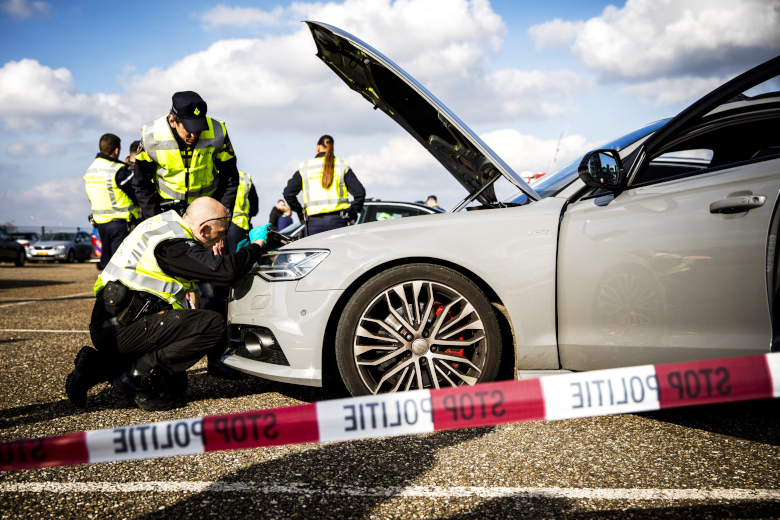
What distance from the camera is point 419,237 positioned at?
279 cm

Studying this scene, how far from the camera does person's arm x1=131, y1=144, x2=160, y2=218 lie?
375 centimetres

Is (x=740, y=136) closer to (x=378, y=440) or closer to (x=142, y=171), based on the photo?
(x=378, y=440)

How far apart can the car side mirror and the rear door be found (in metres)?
0.09

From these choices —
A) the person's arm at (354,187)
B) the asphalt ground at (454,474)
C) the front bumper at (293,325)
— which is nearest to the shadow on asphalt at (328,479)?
the asphalt ground at (454,474)

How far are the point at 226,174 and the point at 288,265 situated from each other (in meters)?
1.57

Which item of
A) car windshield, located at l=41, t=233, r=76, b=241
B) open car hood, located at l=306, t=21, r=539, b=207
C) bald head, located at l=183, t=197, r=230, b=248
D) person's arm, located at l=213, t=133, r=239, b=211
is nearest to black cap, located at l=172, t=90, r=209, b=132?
person's arm, located at l=213, t=133, r=239, b=211

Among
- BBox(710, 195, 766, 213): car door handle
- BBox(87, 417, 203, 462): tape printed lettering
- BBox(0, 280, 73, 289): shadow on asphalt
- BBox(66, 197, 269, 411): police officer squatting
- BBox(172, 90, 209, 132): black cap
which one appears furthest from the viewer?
BBox(0, 280, 73, 289): shadow on asphalt

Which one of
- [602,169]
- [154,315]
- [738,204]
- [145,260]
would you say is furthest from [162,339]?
[738,204]

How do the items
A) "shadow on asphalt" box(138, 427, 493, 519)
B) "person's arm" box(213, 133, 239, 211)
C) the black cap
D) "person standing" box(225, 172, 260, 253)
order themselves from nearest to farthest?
"shadow on asphalt" box(138, 427, 493, 519) < the black cap < "person's arm" box(213, 133, 239, 211) < "person standing" box(225, 172, 260, 253)

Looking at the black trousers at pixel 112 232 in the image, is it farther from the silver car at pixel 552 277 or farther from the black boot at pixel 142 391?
the silver car at pixel 552 277

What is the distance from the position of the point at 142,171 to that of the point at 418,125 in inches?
74.6

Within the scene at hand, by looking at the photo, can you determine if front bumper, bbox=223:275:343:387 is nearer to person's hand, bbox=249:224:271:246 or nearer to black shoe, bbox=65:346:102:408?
person's hand, bbox=249:224:271:246

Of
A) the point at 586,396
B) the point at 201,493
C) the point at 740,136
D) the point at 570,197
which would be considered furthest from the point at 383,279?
the point at 740,136

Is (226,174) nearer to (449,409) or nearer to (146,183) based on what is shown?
(146,183)
